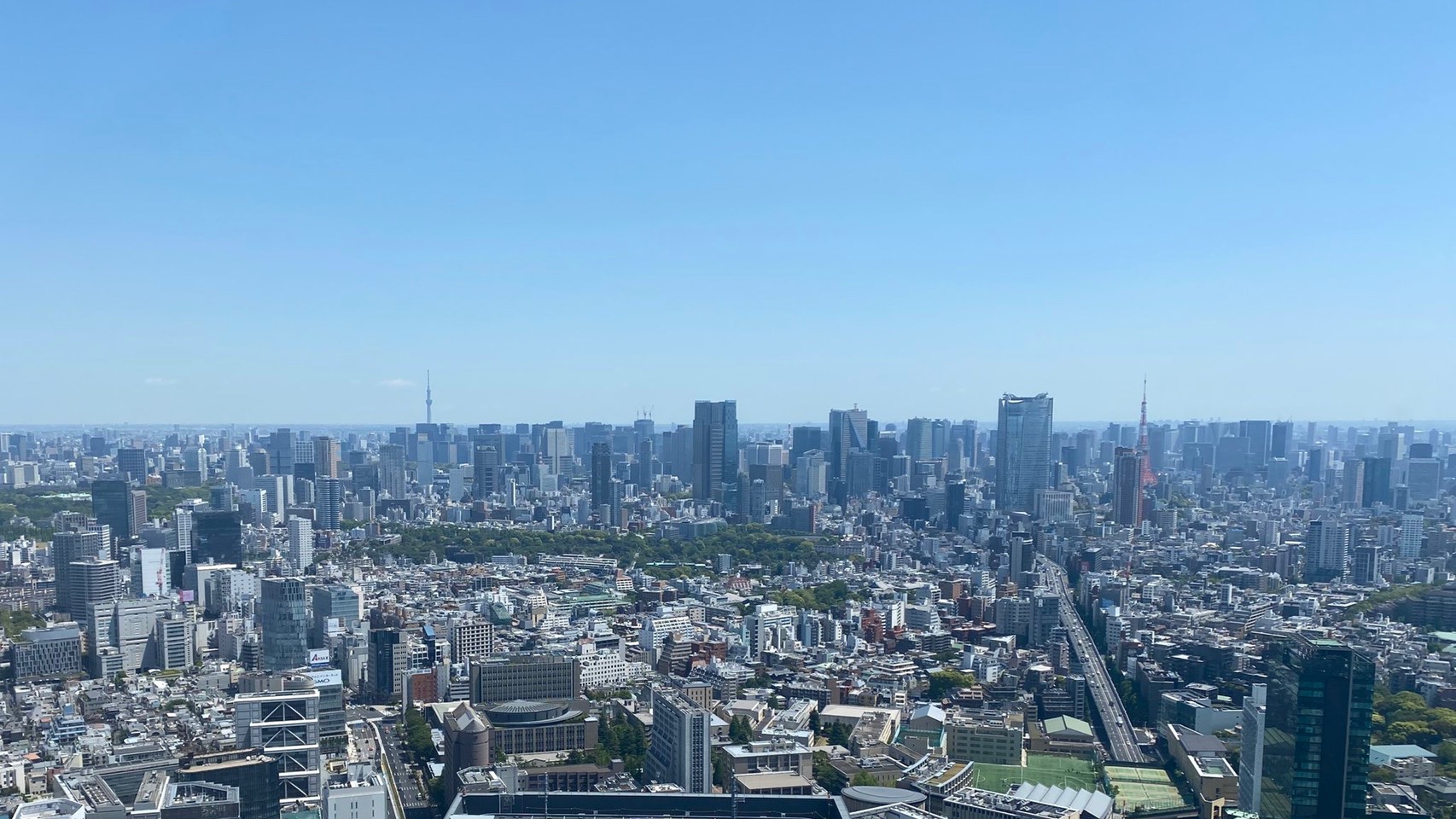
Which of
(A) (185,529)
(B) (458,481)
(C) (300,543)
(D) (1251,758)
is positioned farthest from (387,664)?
(B) (458,481)

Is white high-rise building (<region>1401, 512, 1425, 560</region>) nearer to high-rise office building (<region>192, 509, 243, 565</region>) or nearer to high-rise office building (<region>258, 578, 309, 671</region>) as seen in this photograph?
high-rise office building (<region>258, 578, 309, 671</region>)

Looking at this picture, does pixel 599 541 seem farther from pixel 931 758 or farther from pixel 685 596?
pixel 931 758

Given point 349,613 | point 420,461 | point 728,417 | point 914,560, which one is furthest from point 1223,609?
point 420,461

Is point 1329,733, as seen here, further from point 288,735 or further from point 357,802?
point 288,735

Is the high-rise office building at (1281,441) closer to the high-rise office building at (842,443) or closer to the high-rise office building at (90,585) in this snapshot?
the high-rise office building at (842,443)

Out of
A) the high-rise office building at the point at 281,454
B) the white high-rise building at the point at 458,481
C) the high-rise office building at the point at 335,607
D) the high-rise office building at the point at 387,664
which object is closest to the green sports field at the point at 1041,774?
the high-rise office building at the point at 387,664

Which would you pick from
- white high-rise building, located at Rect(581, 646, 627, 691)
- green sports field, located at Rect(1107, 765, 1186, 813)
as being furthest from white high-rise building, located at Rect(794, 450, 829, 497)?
green sports field, located at Rect(1107, 765, 1186, 813)
